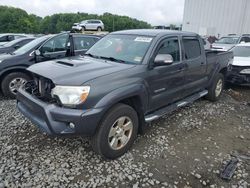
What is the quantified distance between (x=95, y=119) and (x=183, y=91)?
7.54ft

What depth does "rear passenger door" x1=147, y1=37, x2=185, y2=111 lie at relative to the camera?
153 inches

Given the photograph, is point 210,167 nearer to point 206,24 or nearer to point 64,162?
point 64,162

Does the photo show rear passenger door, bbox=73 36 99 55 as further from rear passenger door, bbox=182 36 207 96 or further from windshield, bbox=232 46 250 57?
windshield, bbox=232 46 250 57

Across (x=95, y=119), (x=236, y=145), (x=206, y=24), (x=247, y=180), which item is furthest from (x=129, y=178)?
(x=206, y=24)

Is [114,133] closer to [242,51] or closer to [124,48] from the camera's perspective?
[124,48]

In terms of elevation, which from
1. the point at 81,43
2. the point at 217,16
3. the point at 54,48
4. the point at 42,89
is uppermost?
the point at 217,16

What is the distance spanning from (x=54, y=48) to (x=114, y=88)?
410cm

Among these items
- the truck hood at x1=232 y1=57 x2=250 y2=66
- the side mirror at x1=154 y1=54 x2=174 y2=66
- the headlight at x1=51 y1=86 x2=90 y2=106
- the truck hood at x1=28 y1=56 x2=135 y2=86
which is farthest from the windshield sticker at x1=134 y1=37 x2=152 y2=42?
the truck hood at x1=232 y1=57 x2=250 y2=66

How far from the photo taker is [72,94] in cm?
300

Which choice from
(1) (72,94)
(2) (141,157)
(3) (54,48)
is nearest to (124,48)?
(1) (72,94)

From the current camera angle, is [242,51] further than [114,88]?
Yes

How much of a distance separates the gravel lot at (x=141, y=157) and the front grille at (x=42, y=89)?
83 centimetres

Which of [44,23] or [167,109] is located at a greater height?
[44,23]

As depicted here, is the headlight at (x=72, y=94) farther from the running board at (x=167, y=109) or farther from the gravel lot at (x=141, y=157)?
the running board at (x=167, y=109)
